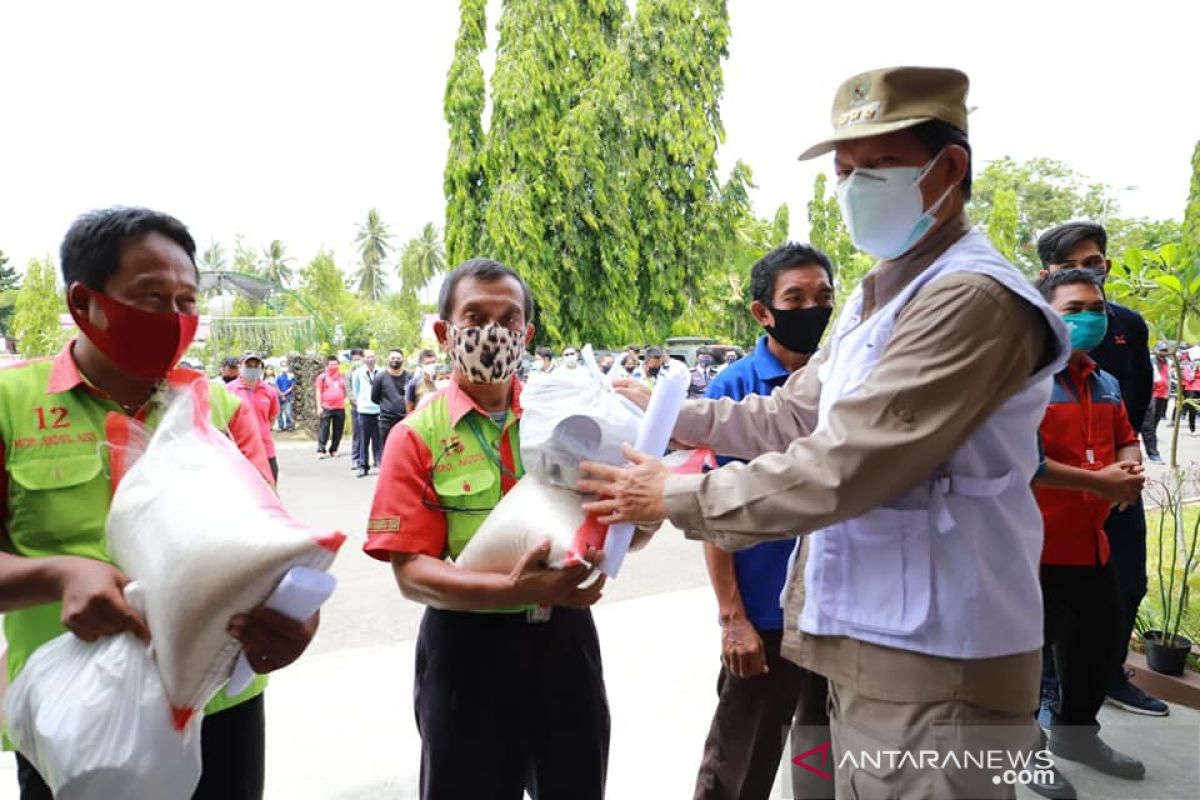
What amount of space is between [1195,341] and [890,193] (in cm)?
344

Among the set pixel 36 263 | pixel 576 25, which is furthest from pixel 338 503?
pixel 36 263

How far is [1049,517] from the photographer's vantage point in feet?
9.69

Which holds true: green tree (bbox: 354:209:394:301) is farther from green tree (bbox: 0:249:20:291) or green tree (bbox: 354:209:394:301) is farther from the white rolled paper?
the white rolled paper

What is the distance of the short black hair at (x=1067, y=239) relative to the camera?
338cm

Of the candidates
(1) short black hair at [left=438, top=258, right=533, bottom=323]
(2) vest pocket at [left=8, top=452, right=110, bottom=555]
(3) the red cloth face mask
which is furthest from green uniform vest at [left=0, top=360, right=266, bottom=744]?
(1) short black hair at [left=438, top=258, right=533, bottom=323]

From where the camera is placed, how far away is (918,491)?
1.51 metres

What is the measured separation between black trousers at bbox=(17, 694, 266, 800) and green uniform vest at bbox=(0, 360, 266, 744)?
14.2 inches

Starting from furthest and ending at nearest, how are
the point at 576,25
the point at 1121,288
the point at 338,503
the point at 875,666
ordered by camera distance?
1. the point at 576,25
2. the point at 338,503
3. the point at 1121,288
4. the point at 875,666

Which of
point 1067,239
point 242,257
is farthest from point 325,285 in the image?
point 1067,239

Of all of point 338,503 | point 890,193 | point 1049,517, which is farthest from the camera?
point 338,503

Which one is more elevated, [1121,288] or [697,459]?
[1121,288]

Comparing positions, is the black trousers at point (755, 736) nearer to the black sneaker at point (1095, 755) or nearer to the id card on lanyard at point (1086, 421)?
the black sneaker at point (1095, 755)

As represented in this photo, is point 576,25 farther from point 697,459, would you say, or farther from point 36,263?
point 36,263

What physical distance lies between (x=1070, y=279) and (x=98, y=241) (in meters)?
3.00
